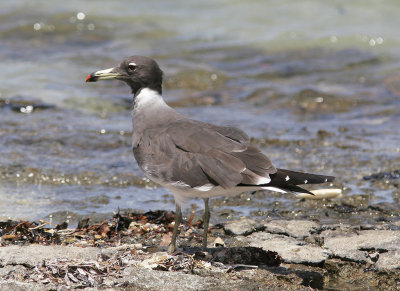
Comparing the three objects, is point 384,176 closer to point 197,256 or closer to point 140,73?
point 140,73

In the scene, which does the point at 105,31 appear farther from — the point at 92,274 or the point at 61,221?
the point at 92,274

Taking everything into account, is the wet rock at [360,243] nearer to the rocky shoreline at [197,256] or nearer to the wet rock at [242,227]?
the rocky shoreline at [197,256]

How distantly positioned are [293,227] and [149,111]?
151 centimetres

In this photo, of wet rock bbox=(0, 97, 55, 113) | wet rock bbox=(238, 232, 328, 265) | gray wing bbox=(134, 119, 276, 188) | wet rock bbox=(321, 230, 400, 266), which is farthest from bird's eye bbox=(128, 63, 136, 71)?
wet rock bbox=(0, 97, 55, 113)

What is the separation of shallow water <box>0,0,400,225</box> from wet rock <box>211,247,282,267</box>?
1.54 metres

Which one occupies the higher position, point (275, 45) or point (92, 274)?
point (275, 45)

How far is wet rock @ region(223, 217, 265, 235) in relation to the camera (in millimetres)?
5543

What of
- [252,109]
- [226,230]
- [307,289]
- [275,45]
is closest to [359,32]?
[275,45]

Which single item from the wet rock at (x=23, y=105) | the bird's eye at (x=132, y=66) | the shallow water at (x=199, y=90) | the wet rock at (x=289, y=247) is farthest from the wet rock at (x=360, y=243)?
the wet rock at (x=23, y=105)

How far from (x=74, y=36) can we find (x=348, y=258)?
1041 cm

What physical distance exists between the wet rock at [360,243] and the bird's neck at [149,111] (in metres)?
1.58

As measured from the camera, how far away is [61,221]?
6023mm

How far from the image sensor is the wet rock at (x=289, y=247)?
4945 millimetres

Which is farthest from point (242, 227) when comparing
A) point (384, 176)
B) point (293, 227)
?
point (384, 176)
